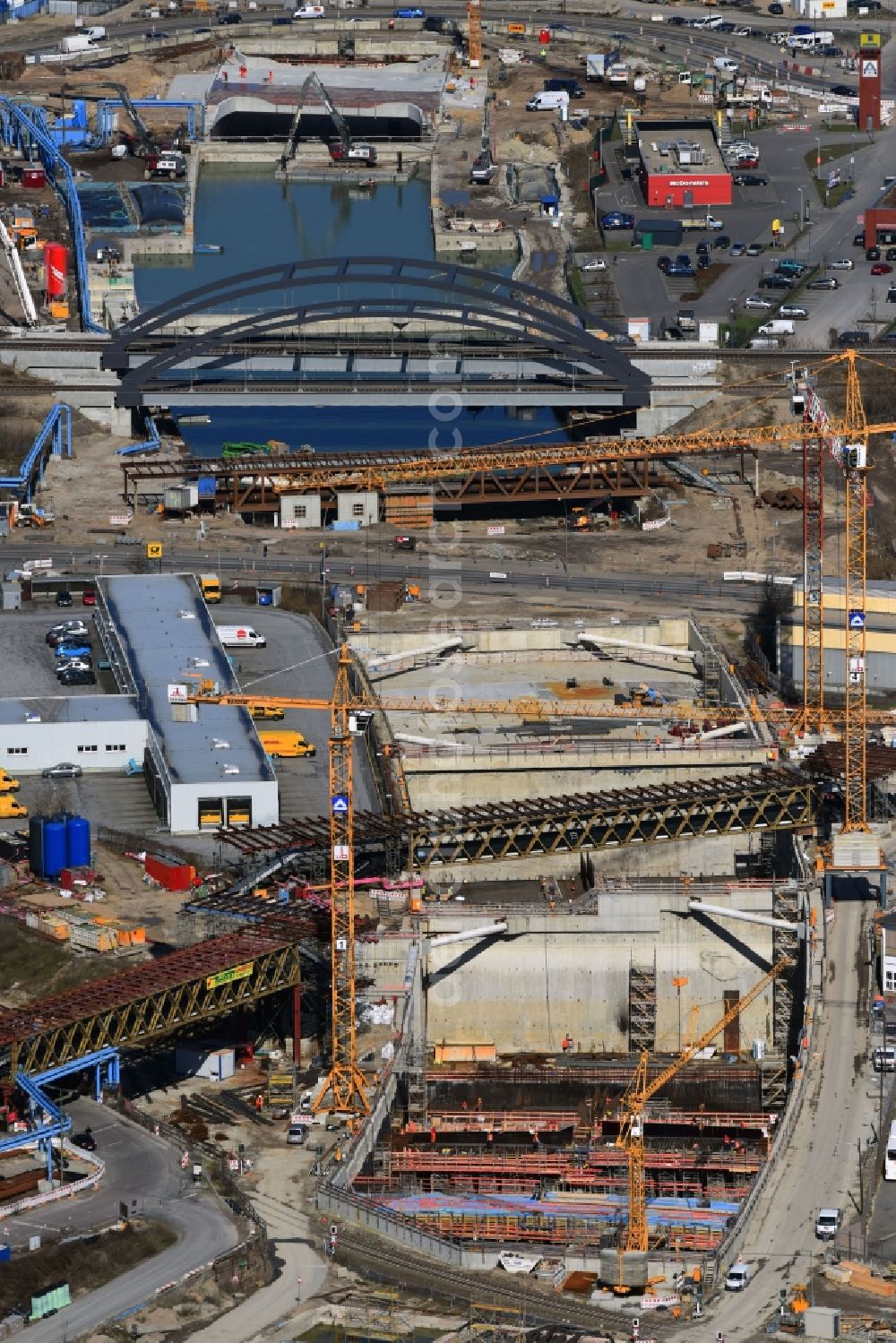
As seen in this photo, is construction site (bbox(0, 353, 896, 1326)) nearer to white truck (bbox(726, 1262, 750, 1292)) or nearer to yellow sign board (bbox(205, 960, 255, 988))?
yellow sign board (bbox(205, 960, 255, 988))

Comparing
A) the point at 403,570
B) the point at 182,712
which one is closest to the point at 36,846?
the point at 182,712

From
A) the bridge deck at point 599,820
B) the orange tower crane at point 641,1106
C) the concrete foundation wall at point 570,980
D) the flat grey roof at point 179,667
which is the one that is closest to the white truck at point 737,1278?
the orange tower crane at point 641,1106

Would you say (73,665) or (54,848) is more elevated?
(73,665)

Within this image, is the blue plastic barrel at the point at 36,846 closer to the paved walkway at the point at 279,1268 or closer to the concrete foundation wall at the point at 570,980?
the concrete foundation wall at the point at 570,980

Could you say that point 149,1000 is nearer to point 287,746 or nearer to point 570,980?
point 570,980

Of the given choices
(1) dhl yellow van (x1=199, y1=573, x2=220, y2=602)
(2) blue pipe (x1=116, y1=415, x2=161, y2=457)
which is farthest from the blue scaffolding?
(2) blue pipe (x1=116, y1=415, x2=161, y2=457)

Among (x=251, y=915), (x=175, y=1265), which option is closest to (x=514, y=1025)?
(x=251, y=915)

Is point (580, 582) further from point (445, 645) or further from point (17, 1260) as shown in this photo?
point (17, 1260)

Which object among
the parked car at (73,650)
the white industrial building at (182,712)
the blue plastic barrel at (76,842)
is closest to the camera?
the blue plastic barrel at (76,842)
